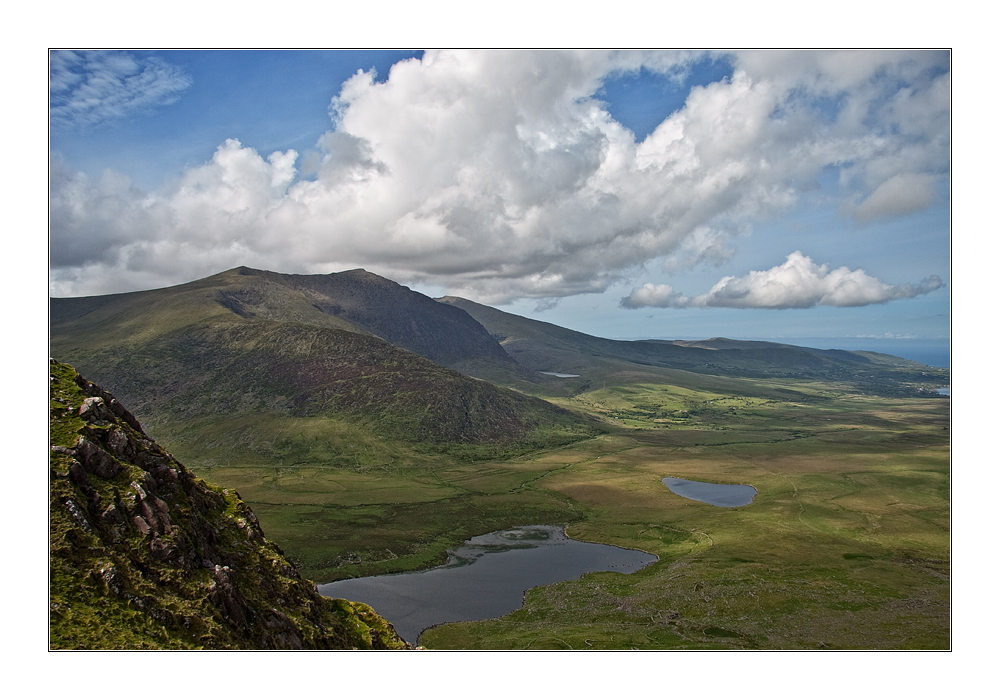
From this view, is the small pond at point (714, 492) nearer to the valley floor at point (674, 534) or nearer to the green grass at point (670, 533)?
the valley floor at point (674, 534)

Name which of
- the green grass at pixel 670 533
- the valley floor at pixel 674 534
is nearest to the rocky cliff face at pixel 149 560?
the valley floor at pixel 674 534

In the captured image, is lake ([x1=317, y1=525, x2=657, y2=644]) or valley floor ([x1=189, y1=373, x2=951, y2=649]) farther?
lake ([x1=317, y1=525, x2=657, y2=644])

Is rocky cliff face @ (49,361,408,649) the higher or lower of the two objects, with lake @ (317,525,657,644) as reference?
higher

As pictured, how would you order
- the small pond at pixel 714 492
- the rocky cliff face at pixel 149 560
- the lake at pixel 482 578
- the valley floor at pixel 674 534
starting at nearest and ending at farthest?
the rocky cliff face at pixel 149 560, the valley floor at pixel 674 534, the lake at pixel 482 578, the small pond at pixel 714 492

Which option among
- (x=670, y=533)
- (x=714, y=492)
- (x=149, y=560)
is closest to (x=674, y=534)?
(x=670, y=533)

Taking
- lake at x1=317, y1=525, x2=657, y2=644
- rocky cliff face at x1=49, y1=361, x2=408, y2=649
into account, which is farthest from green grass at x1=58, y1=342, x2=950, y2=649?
rocky cliff face at x1=49, y1=361, x2=408, y2=649

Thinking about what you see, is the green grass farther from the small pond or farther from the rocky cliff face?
the rocky cliff face

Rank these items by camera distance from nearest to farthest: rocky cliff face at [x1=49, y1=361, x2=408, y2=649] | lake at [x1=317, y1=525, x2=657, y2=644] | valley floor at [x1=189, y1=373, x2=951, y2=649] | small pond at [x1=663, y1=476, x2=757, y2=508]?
1. rocky cliff face at [x1=49, y1=361, x2=408, y2=649]
2. valley floor at [x1=189, y1=373, x2=951, y2=649]
3. lake at [x1=317, y1=525, x2=657, y2=644]
4. small pond at [x1=663, y1=476, x2=757, y2=508]
